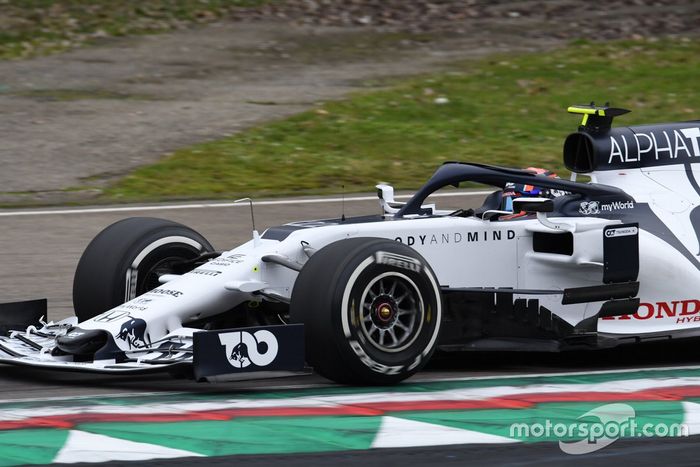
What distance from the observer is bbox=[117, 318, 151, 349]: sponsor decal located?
7.14 m

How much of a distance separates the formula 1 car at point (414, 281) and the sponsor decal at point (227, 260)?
12 millimetres

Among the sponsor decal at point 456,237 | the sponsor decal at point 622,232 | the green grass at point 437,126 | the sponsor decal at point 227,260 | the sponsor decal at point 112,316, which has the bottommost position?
the green grass at point 437,126

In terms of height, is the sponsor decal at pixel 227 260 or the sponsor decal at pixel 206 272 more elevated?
the sponsor decal at pixel 227 260

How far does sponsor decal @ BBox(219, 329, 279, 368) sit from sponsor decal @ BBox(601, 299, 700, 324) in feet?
6.83

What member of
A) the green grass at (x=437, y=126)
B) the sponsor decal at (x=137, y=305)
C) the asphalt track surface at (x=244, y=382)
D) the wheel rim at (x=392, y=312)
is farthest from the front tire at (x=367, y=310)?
the green grass at (x=437, y=126)

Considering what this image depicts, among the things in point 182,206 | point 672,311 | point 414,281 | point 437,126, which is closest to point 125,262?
point 414,281

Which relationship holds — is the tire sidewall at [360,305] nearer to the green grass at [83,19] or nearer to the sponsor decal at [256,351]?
the sponsor decal at [256,351]

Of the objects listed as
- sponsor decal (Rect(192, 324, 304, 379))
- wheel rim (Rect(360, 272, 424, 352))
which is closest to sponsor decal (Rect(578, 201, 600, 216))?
wheel rim (Rect(360, 272, 424, 352))

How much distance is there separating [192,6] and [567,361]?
16.8 metres

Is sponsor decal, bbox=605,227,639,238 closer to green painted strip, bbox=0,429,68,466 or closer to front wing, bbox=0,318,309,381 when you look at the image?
front wing, bbox=0,318,309,381

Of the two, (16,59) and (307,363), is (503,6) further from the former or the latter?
(307,363)

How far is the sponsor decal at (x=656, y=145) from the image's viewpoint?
8414mm

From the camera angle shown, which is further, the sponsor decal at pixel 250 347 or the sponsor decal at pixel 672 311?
the sponsor decal at pixel 672 311

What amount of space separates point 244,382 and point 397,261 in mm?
1029
